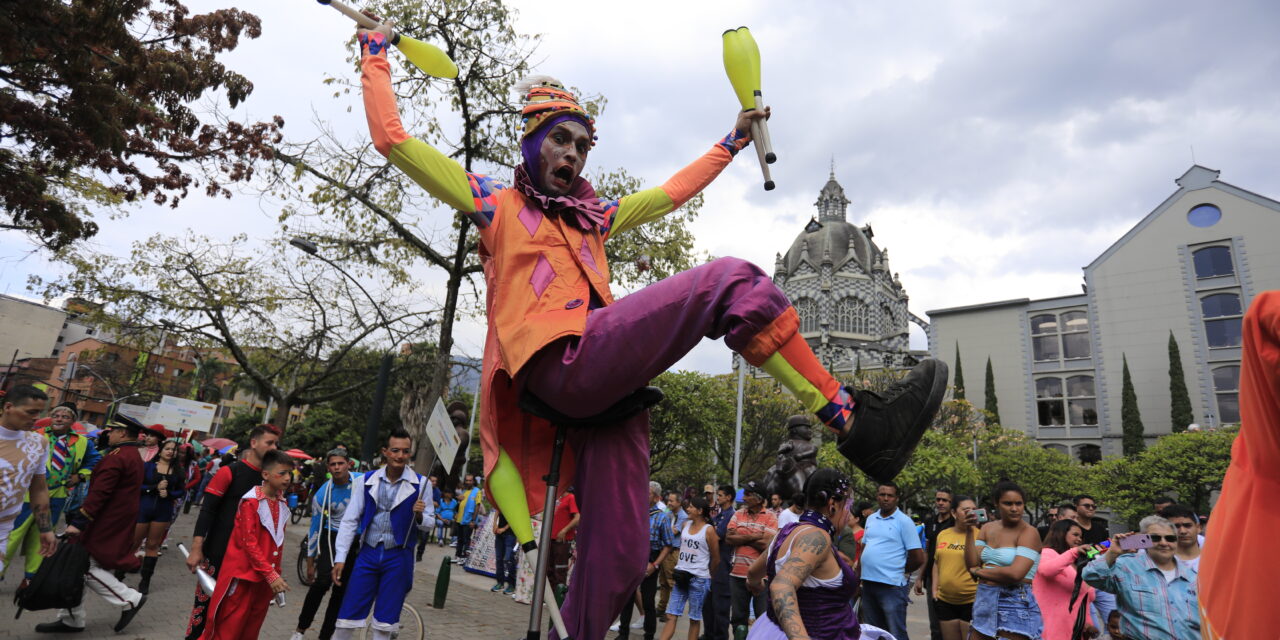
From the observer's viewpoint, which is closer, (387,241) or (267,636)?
(267,636)

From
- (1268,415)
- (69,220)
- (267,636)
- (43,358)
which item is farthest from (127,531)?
(43,358)

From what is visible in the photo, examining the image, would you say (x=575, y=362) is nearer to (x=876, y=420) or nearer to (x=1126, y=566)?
(x=876, y=420)

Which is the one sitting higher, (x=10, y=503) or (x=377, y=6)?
(x=377, y=6)

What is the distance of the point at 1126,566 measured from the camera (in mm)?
4762

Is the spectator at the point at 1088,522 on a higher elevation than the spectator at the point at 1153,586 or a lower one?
higher

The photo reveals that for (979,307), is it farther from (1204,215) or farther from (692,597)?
(692,597)

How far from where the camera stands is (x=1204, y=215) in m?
40.2

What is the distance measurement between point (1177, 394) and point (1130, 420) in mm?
2614

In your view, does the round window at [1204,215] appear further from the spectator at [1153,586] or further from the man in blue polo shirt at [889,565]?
the spectator at [1153,586]

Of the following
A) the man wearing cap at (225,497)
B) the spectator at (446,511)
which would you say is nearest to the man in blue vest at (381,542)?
the man wearing cap at (225,497)

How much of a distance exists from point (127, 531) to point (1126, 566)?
8.40 metres

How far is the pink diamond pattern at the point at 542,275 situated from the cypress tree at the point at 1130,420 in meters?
44.7

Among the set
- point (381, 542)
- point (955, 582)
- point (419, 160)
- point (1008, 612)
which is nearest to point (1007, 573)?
point (1008, 612)

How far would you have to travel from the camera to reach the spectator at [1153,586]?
4.48 m
